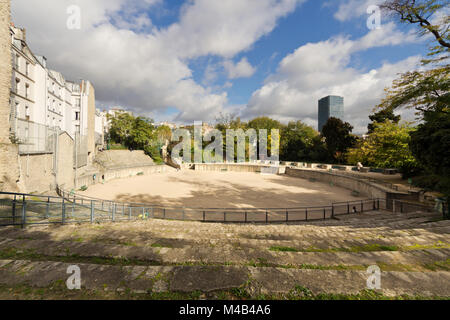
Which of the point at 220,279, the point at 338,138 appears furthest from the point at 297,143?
the point at 220,279

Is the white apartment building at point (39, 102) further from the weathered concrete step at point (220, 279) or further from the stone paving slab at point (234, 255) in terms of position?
the weathered concrete step at point (220, 279)

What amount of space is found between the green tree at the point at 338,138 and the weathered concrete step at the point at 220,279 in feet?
139

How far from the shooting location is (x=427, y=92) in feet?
37.2

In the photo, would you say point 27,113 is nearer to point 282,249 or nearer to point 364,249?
point 282,249

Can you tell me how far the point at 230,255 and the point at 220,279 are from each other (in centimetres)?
115

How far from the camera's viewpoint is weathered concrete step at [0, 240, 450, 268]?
12.5 ft

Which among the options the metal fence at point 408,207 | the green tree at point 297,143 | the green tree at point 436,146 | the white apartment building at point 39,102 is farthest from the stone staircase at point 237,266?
the green tree at point 297,143

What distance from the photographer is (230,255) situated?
421 cm

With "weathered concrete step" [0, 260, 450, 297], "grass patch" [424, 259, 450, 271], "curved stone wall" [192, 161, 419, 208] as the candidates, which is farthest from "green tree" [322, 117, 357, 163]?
"weathered concrete step" [0, 260, 450, 297]

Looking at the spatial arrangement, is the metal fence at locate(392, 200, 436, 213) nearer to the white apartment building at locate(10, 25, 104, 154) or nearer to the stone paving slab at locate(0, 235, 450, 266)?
the stone paving slab at locate(0, 235, 450, 266)

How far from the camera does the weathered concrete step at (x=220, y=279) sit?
2.85 metres
